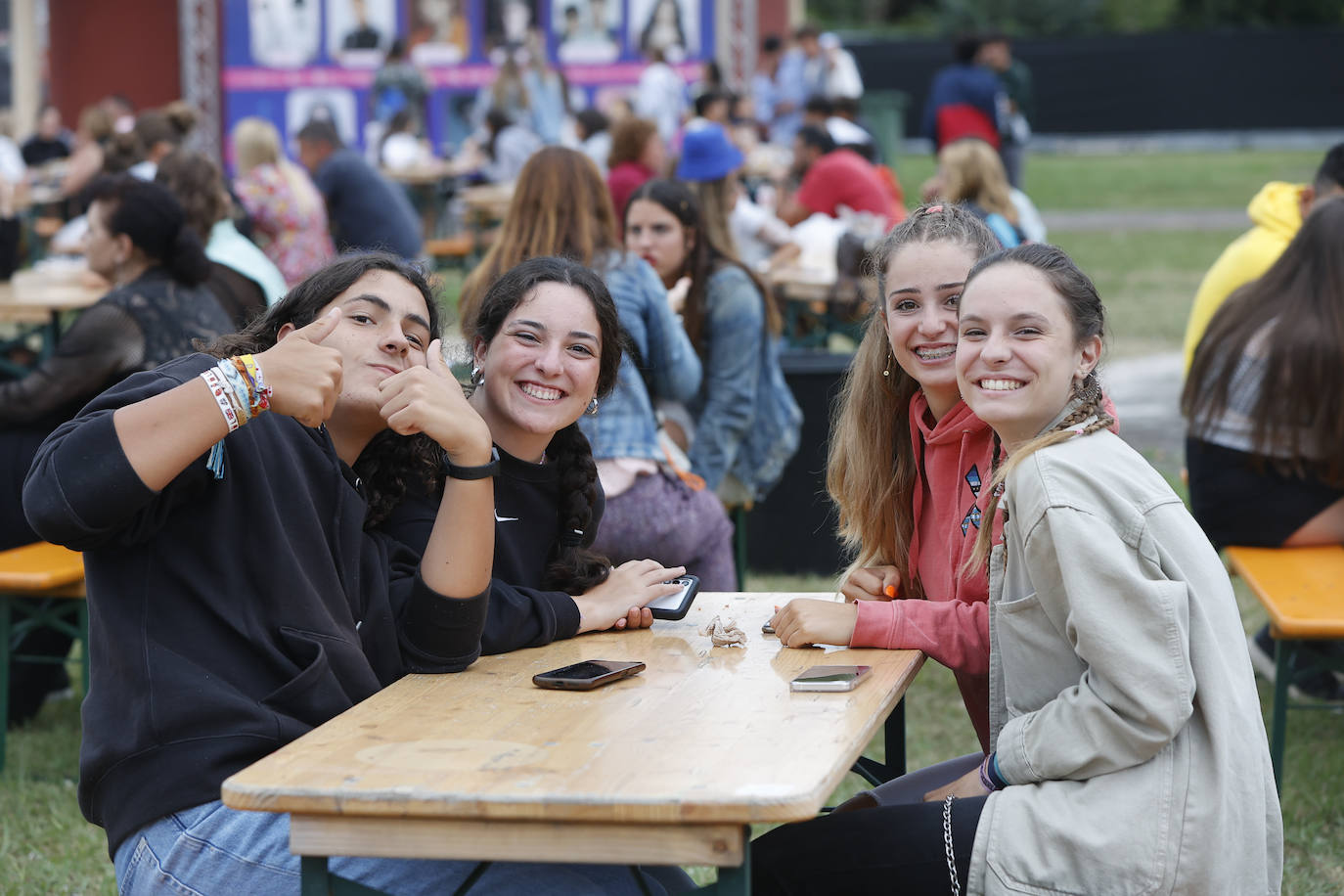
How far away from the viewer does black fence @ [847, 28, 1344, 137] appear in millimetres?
31875

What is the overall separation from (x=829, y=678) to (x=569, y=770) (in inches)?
21.6

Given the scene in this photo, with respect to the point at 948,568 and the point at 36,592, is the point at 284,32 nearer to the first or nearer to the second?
the point at 36,592

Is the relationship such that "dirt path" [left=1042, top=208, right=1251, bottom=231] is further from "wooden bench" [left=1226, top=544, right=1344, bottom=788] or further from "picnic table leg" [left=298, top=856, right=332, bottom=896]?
"picnic table leg" [left=298, top=856, right=332, bottom=896]

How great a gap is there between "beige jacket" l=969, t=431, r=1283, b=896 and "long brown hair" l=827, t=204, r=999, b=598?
73 cm

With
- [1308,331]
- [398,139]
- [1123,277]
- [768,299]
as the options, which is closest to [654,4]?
[398,139]

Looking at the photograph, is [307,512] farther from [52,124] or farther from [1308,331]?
[52,124]

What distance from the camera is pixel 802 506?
6039mm

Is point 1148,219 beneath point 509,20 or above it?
beneath

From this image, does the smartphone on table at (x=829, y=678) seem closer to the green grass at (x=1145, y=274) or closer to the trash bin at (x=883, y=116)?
the green grass at (x=1145, y=274)

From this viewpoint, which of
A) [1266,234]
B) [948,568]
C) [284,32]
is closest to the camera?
[948,568]

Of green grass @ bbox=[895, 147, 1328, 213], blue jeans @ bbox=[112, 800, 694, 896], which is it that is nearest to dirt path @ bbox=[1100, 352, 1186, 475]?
blue jeans @ bbox=[112, 800, 694, 896]

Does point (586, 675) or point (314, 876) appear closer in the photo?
point (314, 876)

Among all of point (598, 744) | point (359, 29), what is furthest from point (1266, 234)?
point (359, 29)

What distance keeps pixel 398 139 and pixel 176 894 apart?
14434 millimetres
